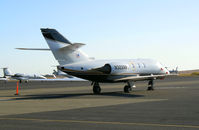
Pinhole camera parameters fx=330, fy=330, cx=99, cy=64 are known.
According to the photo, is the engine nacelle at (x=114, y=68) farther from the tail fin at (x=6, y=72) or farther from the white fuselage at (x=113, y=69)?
the tail fin at (x=6, y=72)

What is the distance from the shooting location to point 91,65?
30.3 metres

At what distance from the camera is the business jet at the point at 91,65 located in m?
28.6

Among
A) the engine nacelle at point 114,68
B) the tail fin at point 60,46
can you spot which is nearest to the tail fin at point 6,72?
the engine nacelle at point 114,68

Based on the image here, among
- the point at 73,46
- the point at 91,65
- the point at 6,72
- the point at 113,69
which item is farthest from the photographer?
the point at 6,72

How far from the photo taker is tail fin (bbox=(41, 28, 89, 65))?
2845cm

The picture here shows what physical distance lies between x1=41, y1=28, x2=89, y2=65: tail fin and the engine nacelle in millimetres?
3468

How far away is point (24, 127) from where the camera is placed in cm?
1186

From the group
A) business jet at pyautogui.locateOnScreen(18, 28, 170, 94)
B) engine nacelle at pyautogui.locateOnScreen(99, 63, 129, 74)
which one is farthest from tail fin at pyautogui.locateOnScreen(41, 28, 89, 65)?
engine nacelle at pyautogui.locateOnScreen(99, 63, 129, 74)

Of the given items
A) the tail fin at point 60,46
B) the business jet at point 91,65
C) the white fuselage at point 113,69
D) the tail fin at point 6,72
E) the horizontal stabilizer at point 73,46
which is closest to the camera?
the horizontal stabilizer at point 73,46

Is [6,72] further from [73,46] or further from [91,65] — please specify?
[73,46]

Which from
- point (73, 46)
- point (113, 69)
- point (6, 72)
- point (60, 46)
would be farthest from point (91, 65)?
point (6, 72)

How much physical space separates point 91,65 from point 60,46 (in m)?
3.57

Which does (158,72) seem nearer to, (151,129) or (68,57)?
(68,57)

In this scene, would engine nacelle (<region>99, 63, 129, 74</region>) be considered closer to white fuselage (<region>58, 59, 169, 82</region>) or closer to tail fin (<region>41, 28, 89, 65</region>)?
white fuselage (<region>58, 59, 169, 82</region>)
